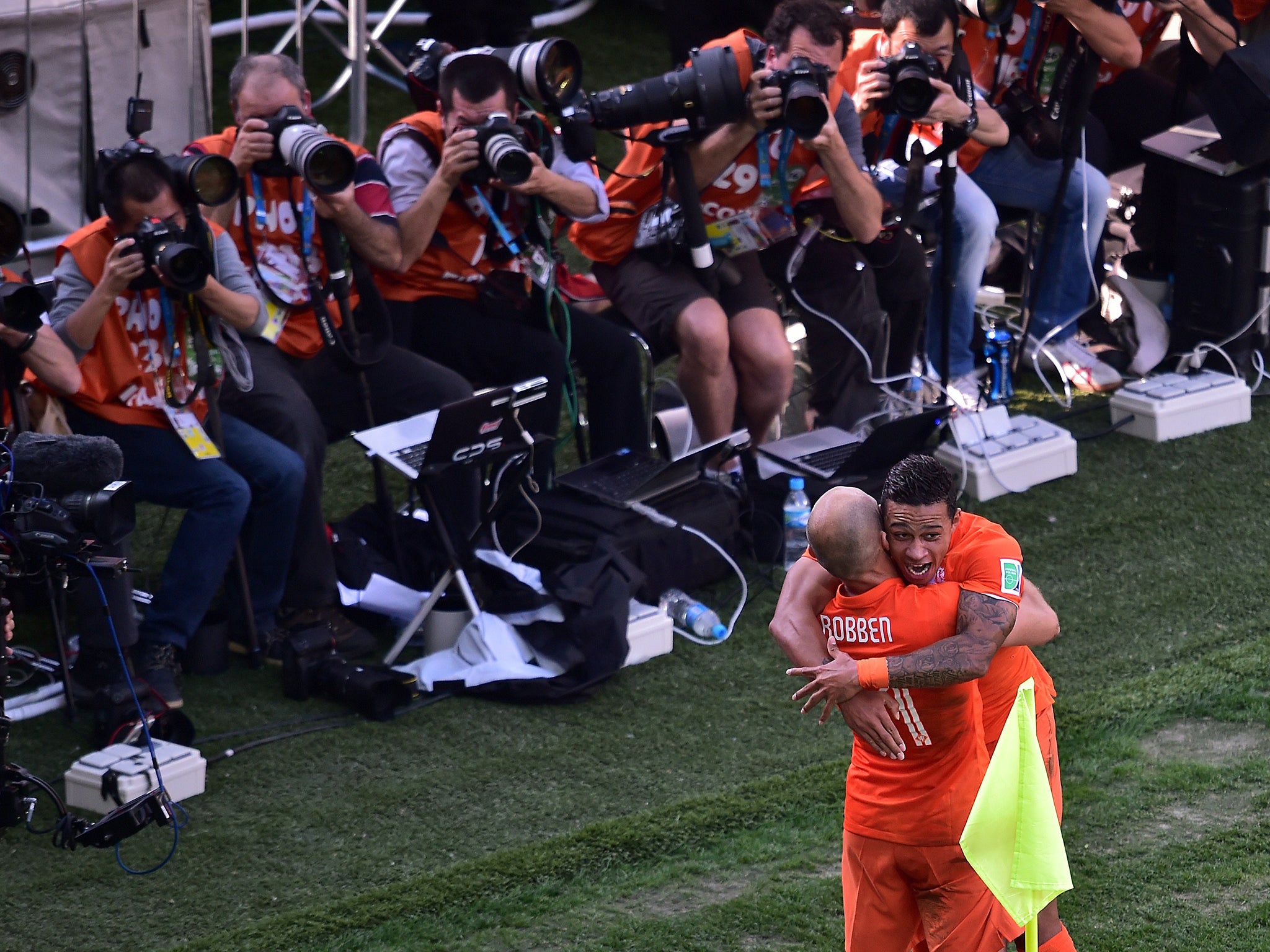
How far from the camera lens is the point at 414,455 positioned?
15.8 feet

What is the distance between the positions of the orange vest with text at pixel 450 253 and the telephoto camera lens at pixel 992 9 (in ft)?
5.88

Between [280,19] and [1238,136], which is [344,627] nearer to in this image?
[1238,136]

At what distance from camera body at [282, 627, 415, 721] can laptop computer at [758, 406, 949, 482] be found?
163 centimetres

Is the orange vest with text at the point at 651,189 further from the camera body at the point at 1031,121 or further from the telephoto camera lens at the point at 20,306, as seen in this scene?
the telephoto camera lens at the point at 20,306

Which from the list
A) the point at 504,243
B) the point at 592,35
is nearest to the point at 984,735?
the point at 504,243

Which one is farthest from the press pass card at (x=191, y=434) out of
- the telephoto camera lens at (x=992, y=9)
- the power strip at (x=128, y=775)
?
the telephoto camera lens at (x=992, y=9)

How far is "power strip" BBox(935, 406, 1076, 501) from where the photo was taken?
5.89 meters

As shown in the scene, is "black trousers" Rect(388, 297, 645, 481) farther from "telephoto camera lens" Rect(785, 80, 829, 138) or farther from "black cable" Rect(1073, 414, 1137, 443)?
"black cable" Rect(1073, 414, 1137, 443)

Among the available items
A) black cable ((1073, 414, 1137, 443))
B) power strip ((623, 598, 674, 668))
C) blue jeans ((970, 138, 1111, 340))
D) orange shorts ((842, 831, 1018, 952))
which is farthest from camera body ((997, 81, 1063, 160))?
orange shorts ((842, 831, 1018, 952))

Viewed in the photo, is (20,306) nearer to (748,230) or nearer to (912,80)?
(748,230)

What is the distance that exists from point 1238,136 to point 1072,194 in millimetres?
637

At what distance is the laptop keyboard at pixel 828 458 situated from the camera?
18.4 ft

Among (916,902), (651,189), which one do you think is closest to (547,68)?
(651,189)

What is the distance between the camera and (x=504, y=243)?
5.31m
